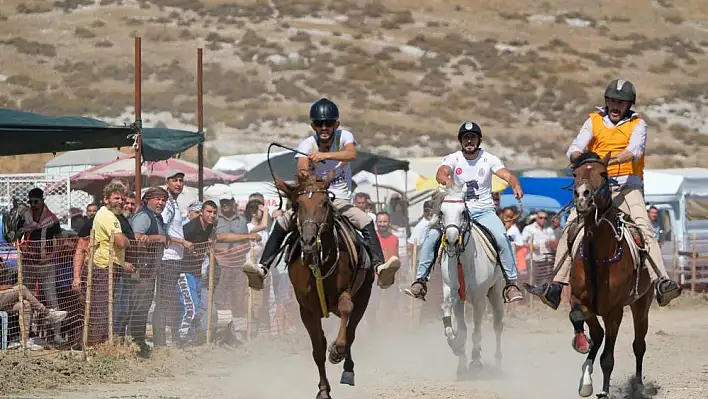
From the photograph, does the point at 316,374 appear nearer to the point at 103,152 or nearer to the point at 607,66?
the point at 103,152

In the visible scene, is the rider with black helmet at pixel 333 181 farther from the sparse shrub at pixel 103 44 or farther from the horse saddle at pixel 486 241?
the sparse shrub at pixel 103 44

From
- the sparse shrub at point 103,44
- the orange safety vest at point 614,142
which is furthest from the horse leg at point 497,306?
the sparse shrub at point 103,44

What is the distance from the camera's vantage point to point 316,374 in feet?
47.2

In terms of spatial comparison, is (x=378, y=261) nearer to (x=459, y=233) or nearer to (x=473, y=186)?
(x=459, y=233)

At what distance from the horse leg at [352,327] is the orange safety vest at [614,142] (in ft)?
9.08

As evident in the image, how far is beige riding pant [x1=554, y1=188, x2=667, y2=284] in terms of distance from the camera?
11.6 m

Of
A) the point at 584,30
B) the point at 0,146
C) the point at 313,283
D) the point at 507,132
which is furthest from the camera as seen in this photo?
the point at 584,30

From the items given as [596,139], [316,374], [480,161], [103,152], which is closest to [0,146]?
[316,374]

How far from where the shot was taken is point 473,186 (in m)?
14.3

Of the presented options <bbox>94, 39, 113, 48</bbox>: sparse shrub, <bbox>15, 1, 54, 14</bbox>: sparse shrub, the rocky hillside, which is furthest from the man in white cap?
<bbox>15, 1, 54, 14</bbox>: sparse shrub

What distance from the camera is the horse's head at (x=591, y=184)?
10.7m

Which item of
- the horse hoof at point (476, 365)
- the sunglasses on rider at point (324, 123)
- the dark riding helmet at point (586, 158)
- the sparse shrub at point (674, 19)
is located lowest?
the horse hoof at point (476, 365)

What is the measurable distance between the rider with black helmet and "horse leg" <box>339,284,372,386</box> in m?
0.21

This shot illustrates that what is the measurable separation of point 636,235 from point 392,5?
61.7m
